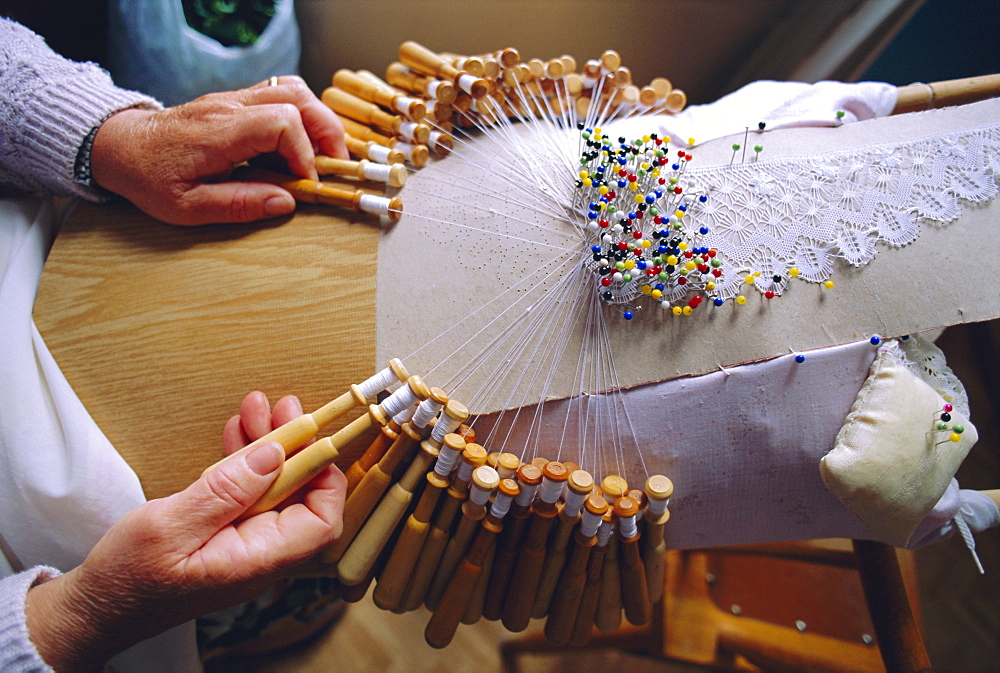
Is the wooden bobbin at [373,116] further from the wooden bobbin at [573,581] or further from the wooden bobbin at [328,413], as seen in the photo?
the wooden bobbin at [573,581]

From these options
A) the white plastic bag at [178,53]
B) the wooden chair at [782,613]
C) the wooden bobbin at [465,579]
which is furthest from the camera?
the white plastic bag at [178,53]

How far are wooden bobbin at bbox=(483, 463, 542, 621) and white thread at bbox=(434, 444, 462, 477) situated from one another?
80 mm

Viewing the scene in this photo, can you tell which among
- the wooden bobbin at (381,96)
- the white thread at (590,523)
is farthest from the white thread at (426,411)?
the wooden bobbin at (381,96)

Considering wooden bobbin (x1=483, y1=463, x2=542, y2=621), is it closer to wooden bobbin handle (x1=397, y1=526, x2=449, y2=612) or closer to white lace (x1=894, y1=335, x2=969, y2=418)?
wooden bobbin handle (x1=397, y1=526, x2=449, y2=612)

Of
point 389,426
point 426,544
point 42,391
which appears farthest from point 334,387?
point 42,391

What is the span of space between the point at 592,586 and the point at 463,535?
19cm

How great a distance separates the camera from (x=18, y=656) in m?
0.69

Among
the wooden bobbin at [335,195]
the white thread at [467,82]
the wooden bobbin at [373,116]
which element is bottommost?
the wooden bobbin at [335,195]

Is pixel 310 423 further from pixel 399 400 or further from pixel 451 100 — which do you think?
pixel 451 100

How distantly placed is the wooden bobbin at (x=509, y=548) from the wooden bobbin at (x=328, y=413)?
0.64ft

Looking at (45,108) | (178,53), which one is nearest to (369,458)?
(45,108)

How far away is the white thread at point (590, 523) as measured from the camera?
0.76 m

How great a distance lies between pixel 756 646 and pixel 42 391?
3.91 feet

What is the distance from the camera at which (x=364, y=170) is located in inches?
35.4
